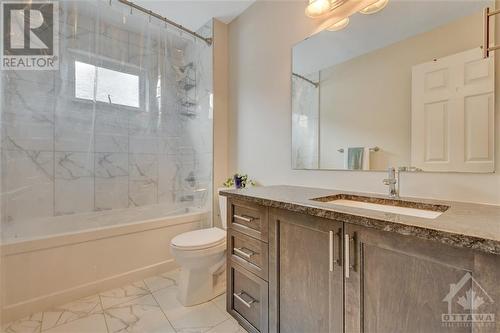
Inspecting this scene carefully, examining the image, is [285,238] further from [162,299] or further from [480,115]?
[162,299]

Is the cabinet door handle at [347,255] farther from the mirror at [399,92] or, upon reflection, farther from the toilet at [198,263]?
the toilet at [198,263]

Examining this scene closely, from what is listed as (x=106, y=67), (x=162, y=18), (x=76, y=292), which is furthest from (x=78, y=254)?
(x=162, y=18)

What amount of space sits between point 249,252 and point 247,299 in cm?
29

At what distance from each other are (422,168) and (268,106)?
4.16 feet

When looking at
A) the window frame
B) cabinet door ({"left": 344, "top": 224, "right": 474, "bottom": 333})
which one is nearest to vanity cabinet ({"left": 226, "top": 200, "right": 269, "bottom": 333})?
cabinet door ({"left": 344, "top": 224, "right": 474, "bottom": 333})

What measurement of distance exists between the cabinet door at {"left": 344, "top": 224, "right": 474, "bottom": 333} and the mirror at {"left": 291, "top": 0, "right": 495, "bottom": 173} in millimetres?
661

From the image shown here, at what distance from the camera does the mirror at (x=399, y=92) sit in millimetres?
1108

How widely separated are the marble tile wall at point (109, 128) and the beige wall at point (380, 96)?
4.43 ft

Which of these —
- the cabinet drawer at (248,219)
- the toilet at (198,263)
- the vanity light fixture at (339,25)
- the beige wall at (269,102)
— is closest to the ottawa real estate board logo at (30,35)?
the beige wall at (269,102)

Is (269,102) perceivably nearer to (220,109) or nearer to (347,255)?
(220,109)

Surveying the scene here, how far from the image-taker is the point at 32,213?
180 cm

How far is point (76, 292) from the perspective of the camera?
1.76 metres

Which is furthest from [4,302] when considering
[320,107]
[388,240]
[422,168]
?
[422,168]

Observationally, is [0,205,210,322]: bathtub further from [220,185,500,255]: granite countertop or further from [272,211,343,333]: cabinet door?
[220,185,500,255]: granite countertop
